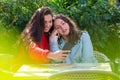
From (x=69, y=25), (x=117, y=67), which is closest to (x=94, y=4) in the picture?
(x=69, y=25)

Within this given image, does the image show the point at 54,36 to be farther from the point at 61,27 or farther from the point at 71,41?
the point at 71,41

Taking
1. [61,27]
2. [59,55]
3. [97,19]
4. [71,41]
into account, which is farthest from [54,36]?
[97,19]

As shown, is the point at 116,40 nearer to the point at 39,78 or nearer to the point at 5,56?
the point at 5,56

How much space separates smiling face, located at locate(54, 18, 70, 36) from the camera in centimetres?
385

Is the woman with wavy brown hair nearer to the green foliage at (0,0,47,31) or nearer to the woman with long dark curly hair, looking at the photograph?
the woman with long dark curly hair

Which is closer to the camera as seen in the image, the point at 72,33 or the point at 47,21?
the point at 72,33

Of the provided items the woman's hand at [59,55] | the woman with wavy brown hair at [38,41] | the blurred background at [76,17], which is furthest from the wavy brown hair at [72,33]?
the blurred background at [76,17]

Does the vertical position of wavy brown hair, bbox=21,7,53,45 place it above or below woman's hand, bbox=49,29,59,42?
above

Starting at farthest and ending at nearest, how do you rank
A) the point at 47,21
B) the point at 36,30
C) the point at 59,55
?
the point at 47,21 < the point at 36,30 < the point at 59,55

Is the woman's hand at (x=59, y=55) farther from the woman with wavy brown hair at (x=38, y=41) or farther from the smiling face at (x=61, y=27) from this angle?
the smiling face at (x=61, y=27)

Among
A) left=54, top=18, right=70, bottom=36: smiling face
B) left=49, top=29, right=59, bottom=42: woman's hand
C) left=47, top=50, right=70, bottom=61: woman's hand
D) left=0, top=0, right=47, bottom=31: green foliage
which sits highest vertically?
left=0, top=0, right=47, bottom=31: green foliage

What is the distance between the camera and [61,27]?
3.87m

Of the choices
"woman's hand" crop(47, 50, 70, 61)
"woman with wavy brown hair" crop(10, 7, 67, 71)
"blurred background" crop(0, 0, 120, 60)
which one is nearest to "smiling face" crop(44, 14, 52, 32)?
"woman with wavy brown hair" crop(10, 7, 67, 71)

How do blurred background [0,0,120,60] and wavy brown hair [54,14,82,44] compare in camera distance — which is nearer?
wavy brown hair [54,14,82,44]
